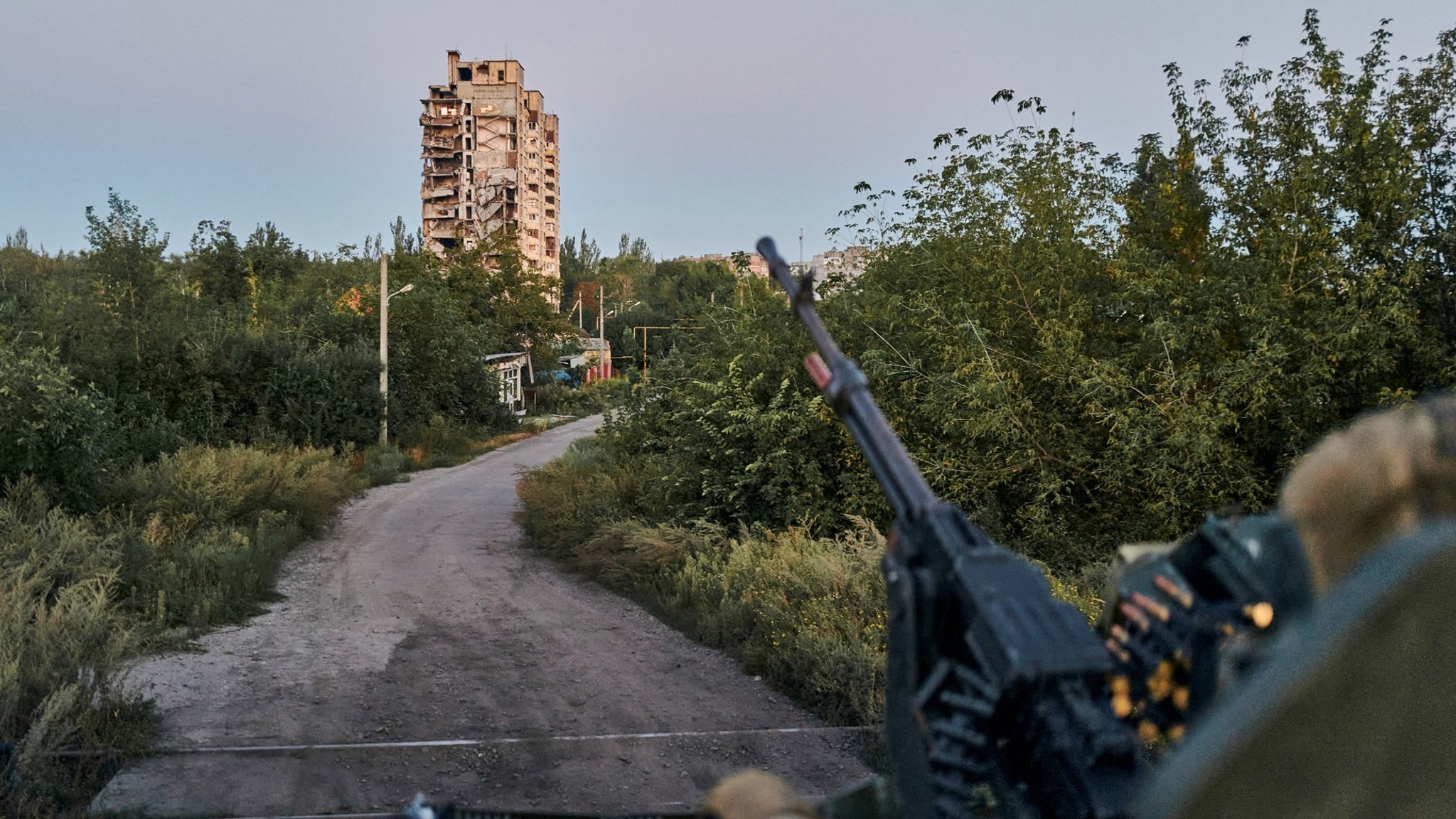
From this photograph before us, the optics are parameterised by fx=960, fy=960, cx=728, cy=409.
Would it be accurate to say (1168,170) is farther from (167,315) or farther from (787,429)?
(167,315)

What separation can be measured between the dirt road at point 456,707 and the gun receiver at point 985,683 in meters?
4.33

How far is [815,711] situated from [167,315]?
1667cm

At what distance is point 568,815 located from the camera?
91.7 inches

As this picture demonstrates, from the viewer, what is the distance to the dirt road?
6047 mm

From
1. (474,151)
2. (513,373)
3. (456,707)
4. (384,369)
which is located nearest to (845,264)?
(456,707)

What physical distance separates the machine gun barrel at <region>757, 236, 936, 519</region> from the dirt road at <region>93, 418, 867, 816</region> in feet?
13.8

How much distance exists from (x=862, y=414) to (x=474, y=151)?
72.7 meters

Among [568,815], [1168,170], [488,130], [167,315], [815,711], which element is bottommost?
[815,711]

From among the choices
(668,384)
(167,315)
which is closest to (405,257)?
(167,315)

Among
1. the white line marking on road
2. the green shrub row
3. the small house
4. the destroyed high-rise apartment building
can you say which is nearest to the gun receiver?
the white line marking on road

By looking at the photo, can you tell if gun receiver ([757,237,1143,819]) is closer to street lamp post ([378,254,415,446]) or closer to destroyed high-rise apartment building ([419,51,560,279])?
street lamp post ([378,254,415,446])

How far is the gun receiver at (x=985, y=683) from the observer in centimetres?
131

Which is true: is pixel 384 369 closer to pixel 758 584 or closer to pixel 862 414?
pixel 758 584

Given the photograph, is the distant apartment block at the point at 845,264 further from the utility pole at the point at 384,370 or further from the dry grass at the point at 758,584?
the utility pole at the point at 384,370
